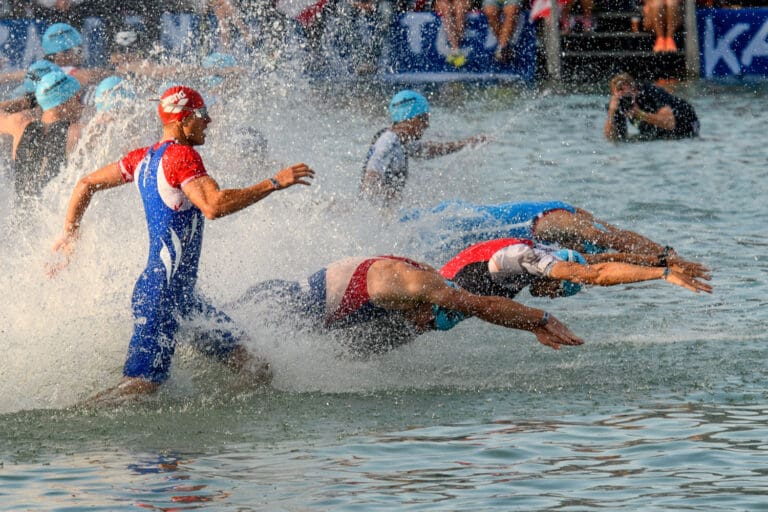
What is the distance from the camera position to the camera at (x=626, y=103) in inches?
756

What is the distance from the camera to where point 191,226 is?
8.35 metres

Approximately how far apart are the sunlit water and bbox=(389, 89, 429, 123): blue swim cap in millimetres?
809

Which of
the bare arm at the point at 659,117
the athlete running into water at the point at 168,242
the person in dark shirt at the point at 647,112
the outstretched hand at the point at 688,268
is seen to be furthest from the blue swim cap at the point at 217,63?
the outstretched hand at the point at 688,268

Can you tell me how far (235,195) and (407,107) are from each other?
4.34 m

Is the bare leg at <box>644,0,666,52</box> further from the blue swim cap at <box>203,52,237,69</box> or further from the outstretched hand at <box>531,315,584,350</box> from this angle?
the outstretched hand at <box>531,315,584,350</box>

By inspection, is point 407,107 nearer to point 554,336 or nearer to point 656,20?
point 554,336

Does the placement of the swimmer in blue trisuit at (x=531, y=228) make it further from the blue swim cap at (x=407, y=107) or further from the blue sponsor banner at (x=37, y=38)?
the blue sponsor banner at (x=37, y=38)

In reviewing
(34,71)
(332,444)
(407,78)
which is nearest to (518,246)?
(332,444)

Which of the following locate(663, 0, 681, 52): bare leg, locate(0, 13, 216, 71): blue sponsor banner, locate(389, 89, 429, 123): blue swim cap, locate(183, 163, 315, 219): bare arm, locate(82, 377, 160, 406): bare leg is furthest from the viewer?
locate(663, 0, 681, 52): bare leg

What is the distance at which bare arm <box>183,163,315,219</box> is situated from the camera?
7.89 m

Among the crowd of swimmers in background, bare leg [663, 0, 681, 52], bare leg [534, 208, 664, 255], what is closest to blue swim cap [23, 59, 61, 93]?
the crowd of swimmers in background

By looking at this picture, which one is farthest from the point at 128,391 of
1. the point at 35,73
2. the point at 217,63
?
the point at 217,63

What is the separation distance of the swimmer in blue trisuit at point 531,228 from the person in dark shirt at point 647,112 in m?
8.54

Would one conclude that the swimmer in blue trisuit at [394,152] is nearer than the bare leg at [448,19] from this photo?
Yes
